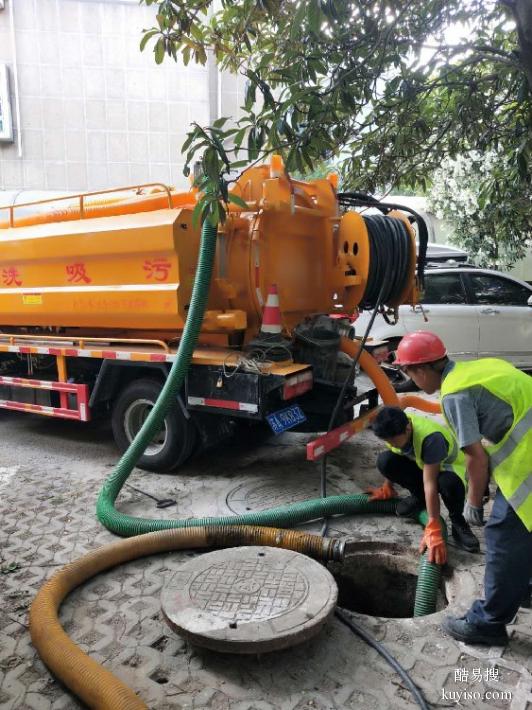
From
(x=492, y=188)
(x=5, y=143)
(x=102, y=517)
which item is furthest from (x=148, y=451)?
(x=5, y=143)

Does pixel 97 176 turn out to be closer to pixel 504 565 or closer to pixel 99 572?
pixel 99 572

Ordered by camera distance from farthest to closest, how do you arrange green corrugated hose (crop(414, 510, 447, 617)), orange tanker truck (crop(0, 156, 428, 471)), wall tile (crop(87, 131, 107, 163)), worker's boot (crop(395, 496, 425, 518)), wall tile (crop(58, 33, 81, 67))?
wall tile (crop(87, 131, 107, 163)) < wall tile (crop(58, 33, 81, 67)) < orange tanker truck (crop(0, 156, 428, 471)) < worker's boot (crop(395, 496, 425, 518)) < green corrugated hose (crop(414, 510, 447, 617))

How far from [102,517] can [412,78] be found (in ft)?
12.0

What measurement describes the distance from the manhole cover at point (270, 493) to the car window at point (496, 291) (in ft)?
14.7

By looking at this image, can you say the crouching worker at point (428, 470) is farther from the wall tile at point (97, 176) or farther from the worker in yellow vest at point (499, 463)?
the wall tile at point (97, 176)

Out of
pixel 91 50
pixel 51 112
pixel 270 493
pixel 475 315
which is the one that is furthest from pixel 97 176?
pixel 270 493

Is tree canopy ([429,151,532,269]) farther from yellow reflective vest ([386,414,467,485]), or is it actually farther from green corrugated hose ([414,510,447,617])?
green corrugated hose ([414,510,447,617])

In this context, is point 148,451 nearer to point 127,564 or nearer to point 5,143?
point 127,564

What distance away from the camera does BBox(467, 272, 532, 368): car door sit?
7469 millimetres

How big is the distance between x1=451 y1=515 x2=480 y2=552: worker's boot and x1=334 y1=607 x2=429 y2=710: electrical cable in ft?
3.17

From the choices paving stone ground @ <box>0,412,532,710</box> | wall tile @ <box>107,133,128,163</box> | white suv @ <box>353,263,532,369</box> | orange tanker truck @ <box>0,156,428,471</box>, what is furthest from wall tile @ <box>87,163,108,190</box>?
paving stone ground @ <box>0,412,532,710</box>

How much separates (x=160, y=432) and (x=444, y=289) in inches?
186

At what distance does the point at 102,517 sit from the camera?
12.2 ft

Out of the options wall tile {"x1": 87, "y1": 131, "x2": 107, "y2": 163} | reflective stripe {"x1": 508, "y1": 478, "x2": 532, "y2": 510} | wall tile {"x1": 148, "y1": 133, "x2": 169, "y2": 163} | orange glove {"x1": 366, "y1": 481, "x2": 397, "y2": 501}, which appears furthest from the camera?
wall tile {"x1": 148, "y1": 133, "x2": 169, "y2": 163}
